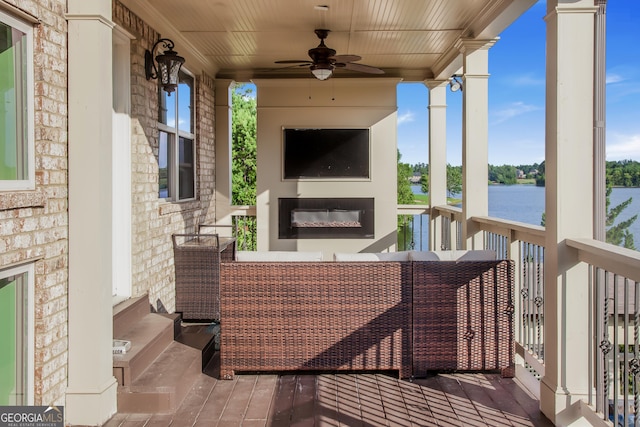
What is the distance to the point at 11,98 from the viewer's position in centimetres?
270

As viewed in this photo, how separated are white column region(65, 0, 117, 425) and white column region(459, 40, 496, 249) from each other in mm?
3654

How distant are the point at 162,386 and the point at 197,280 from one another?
198 centimetres

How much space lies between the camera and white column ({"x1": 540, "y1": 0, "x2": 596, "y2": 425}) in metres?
3.22

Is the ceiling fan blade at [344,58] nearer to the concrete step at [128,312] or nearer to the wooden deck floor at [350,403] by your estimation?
the concrete step at [128,312]

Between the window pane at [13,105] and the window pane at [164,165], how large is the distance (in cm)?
255

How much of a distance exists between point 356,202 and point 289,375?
160 inches

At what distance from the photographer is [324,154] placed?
25.6 ft

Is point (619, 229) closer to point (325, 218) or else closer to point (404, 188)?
point (404, 188)

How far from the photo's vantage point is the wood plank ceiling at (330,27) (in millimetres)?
4922

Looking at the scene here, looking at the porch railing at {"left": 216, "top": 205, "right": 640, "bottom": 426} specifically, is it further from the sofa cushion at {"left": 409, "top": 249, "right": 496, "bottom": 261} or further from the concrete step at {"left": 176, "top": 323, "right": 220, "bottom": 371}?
the concrete step at {"left": 176, "top": 323, "right": 220, "bottom": 371}

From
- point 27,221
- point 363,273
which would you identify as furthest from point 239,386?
point 27,221

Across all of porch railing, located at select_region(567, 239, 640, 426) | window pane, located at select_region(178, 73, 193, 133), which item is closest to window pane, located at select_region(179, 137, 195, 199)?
window pane, located at select_region(178, 73, 193, 133)

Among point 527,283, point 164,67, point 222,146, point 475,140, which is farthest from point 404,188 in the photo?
point 527,283

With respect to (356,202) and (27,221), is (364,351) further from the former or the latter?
(356,202)
